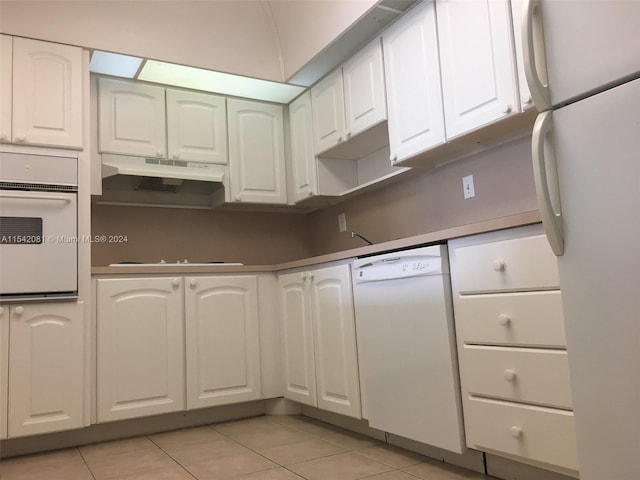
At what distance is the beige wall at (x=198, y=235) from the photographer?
134 inches

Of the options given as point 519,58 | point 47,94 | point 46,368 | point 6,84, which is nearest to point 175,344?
point 46,368

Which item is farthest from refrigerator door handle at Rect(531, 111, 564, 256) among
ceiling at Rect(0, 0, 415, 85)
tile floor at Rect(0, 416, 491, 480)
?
ceiling at Rect(0, 0, 415, 85)

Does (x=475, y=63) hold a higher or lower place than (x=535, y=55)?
higher

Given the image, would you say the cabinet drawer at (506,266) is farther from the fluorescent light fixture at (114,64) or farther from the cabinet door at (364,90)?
the fluorescent light fixture at (114,64)

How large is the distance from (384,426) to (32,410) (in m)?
1.69

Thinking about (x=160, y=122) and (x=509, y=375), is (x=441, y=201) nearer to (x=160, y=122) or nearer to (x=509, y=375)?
(x=509, y=375)

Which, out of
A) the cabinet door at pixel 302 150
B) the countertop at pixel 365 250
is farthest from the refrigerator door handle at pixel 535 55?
the cabinet door at pixel 302 150

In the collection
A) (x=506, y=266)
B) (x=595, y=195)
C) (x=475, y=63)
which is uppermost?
(x=475, y=63)

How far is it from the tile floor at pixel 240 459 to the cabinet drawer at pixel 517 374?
38 cm

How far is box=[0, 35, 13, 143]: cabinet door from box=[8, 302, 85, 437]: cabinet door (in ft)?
2.94

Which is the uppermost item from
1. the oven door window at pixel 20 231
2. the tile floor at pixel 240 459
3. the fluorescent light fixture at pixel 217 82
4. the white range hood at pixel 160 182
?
the fluorescent light fixture at pixel 217 82

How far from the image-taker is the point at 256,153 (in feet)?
12.0

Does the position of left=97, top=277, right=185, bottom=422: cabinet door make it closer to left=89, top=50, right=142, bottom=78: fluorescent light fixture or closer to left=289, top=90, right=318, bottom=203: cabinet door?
left=289, top=90, right=318, bottom=203: cabinet door

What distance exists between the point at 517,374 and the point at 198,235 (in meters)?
2.50
